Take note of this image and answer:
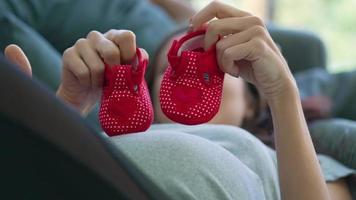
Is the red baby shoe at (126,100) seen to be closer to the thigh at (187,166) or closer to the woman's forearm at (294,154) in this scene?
the thigh at (187,166)

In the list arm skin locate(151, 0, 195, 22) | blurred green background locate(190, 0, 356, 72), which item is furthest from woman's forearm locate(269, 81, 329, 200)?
blurred green background locate(190, 0, 356, 72)

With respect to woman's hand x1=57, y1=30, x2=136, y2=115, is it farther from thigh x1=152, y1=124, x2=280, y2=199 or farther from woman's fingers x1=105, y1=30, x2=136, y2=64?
thigh x1=152, y1=124, x2=280, y2=199

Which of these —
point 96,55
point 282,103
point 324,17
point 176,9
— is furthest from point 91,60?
point 324,17

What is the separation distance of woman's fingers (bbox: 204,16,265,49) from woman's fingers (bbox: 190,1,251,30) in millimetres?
30

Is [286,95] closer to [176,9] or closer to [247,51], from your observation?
[247,51]

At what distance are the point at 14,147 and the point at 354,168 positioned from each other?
0.82m

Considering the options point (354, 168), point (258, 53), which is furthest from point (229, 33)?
point (354, 168)

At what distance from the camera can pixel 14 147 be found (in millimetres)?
507

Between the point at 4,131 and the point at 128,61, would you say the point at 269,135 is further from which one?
the point at 4,131

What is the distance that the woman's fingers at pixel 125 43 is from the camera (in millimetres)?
787

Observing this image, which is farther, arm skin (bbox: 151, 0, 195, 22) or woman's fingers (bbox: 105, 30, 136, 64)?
arm skin (bbox: 151, 0, 195, 22)

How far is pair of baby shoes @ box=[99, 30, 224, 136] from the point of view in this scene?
81 centimetres

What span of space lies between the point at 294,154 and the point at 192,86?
7.0 inches

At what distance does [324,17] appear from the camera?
2.95 m
